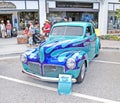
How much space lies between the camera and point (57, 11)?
757 inches

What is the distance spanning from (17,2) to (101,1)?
9115 millimetres

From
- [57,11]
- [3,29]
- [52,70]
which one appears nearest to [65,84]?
[52,70]

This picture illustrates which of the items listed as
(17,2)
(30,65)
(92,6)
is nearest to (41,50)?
(30,65)

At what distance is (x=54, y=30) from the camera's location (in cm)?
727

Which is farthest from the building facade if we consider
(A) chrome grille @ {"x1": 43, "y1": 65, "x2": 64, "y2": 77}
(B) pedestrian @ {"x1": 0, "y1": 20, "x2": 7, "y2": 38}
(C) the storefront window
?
(A) chrome grille @ {"x1": 43, "y1": 65, "x2": 64, "y2": 77}

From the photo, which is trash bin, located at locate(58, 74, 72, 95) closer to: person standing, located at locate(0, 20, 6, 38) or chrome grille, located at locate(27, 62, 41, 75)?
chrome grille, located at locate(27, 62, 41, 75)

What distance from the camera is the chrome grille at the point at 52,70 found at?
5.09 metres

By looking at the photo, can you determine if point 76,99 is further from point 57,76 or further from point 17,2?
point 17,2

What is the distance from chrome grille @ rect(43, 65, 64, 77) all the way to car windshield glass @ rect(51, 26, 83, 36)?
203 centimetres

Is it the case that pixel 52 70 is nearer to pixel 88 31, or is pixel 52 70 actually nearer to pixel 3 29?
pixel 88 31

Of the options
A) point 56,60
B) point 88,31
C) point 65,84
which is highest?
point 88,31

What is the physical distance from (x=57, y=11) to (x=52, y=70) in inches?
582

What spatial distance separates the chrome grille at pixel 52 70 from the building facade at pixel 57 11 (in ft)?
42.7

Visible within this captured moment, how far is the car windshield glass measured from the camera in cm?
684
